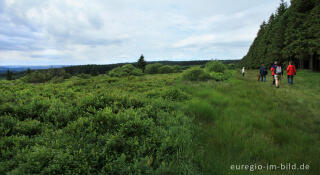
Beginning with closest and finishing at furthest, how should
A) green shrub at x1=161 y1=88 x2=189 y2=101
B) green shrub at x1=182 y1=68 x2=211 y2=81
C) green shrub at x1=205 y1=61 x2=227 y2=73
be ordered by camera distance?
green shrub at x1=161 y1=88 x2=189 y2=101 → green shrub at x1=182 y1=68 x2=211 y2=81 → green shrub at x1=205 y1=61 x2=227 y2=73

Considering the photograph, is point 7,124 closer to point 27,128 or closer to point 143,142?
point 27,128

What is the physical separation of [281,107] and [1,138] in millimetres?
9758

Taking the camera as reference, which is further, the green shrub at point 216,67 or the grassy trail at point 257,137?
the green shrub at point 216,67

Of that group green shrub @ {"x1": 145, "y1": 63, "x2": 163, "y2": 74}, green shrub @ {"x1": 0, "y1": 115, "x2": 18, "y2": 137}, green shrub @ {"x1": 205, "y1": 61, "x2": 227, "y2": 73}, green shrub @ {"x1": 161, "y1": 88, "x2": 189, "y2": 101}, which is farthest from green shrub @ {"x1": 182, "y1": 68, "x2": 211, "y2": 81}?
green shrub @ {"x1": 145, "y1": 63, "x2": 163, "y2": 74}

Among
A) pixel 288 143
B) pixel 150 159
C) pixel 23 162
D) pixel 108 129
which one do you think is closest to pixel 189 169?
pixel 150 159

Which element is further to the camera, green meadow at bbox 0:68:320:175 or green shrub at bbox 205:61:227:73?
green shrub at bbox 205:61:227:73

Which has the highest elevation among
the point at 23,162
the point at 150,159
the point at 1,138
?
the point at 1,138

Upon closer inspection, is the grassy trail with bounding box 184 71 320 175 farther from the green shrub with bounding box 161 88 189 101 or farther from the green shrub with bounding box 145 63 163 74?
the green shrub with bounding box 145 63 163 74

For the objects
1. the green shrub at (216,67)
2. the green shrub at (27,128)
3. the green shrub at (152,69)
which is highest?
the green shrub at (152,69)

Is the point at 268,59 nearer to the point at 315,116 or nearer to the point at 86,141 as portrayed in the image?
the point at 315,116

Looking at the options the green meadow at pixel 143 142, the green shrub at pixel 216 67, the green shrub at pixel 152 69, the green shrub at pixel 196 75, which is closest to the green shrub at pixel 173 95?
the green meadow at pixel 143 142

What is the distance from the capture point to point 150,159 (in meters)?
2.62

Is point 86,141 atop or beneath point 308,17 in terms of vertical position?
beneath

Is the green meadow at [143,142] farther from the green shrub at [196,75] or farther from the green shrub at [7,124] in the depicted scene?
the green shrub at [196,75]
